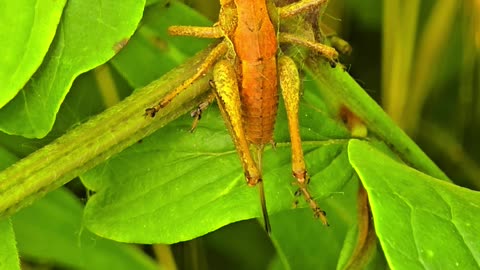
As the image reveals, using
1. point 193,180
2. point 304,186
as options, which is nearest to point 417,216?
point 304,186

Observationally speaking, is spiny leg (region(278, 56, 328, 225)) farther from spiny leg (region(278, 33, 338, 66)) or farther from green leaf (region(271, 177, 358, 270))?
green leaf (region(271, 177, 358, 270))

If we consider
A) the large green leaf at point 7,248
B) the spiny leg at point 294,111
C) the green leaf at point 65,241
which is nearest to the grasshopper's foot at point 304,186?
the spiny leg at point 294,111

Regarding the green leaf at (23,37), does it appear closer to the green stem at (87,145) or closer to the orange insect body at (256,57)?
the green stem at (87,145)

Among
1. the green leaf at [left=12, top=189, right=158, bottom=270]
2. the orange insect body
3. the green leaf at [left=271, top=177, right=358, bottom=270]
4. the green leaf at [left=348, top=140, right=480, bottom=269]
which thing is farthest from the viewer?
the green leaf at [left=12, top=189, right=158, bottom=270]

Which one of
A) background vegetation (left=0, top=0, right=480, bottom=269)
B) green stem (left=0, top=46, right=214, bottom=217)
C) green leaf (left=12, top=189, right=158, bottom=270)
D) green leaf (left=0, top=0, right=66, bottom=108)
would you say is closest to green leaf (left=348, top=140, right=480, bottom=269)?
background vegetation (left=0, top=0, right=480, bottom=269)

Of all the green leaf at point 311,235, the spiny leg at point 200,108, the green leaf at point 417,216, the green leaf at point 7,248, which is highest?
the spiny leg at point 200,108

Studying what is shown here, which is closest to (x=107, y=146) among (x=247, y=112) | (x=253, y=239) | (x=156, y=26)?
(x=247, y=112)

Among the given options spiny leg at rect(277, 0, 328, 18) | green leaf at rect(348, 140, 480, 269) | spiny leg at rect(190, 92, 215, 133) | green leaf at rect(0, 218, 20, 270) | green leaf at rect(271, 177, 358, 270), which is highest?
spiny leg at rect(277, 0, 328, 18)
